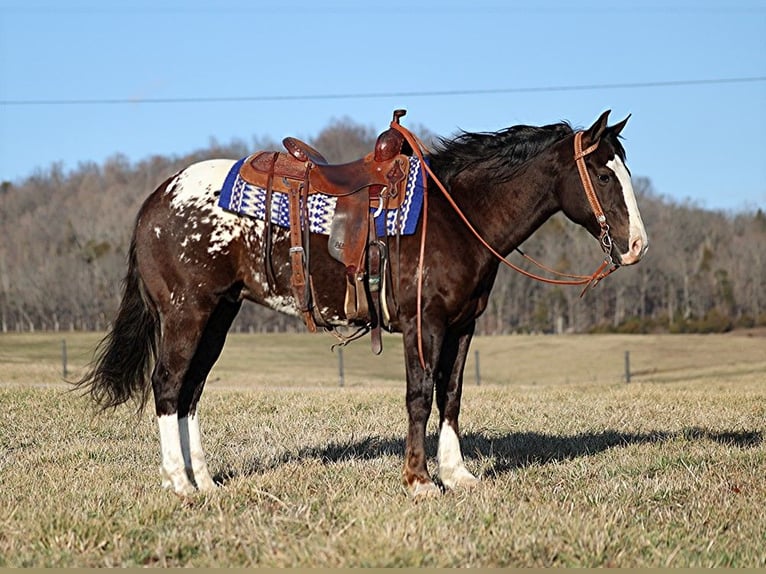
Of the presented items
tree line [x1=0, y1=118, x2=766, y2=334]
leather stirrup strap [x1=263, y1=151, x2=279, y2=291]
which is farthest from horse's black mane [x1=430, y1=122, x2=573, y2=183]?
tree line [x1=0, y1=118, x2=766, y2=334]

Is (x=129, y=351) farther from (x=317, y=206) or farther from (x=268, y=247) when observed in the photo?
(x=317, y=206)

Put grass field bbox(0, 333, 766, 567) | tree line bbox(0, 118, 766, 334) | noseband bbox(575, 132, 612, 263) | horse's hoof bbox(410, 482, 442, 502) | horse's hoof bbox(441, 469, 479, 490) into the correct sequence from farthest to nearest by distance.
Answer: tree line bbox(0, 118, 766, 334) → horse's hoof bbox(441, 469, 479, 490) → noseband bbox(575, 132, 612, 263) → horse's hoof bbox(410, 482, 442, 502) → grass field bbox(0, 333, 766, 567)

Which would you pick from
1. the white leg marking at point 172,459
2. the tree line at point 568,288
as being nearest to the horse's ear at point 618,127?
the white leg marking at point 172,459

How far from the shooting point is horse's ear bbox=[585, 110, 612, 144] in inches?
268

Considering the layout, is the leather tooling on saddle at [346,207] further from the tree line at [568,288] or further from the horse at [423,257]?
the tree line at [568,288]

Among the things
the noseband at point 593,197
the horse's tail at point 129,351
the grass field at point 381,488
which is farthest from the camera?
the horse's tail at point 129,351

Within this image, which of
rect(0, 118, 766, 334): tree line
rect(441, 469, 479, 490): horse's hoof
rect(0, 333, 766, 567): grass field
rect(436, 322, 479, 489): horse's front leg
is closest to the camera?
rect(0, 333, 766, 567): grass field

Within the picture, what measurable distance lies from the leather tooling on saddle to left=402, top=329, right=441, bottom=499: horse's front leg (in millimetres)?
276

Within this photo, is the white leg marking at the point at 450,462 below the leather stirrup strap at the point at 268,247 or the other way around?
below

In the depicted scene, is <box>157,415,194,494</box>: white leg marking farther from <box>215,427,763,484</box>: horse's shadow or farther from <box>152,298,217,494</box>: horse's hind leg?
<box>215,427,763,484</box>: horse's shadow

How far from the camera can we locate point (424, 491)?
6.46 metres

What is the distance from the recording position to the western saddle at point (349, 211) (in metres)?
6.92

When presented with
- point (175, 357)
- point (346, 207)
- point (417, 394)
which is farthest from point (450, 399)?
point (175, 357)

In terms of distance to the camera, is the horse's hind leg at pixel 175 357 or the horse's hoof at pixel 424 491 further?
the horse's hind leg at pixel 175 357
